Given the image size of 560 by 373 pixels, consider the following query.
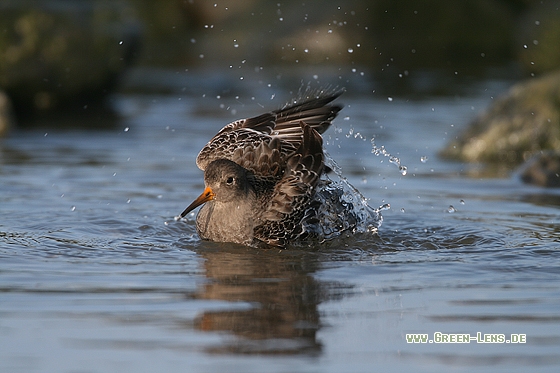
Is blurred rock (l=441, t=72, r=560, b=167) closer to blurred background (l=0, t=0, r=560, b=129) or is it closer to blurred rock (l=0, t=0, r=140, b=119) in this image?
blurred background (l=0, t=0, r=560, b=129)

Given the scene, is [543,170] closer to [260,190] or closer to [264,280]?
[260,190]

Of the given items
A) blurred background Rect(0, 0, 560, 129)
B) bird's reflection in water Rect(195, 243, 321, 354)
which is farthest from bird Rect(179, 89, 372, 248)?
blurred background Rect(0, 0, 560, 129)

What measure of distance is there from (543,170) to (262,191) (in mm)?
4342

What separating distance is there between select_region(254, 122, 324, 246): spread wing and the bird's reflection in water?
17 cm

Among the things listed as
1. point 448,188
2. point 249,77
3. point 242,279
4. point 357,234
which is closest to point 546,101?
point 448,188

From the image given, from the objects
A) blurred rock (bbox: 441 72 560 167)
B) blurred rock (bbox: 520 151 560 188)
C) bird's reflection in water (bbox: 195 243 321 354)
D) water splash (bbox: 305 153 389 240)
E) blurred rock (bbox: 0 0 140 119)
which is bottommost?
bird's reflection in water (bbox: 195 243 321 354)

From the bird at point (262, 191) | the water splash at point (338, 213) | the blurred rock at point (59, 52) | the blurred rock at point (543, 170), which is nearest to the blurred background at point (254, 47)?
the blurred rock at point (59, 52)

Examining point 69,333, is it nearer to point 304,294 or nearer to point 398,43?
point 304,294

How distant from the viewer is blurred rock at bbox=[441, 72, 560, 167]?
1258 centimetres

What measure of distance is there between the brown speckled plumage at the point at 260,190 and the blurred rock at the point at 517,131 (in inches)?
207

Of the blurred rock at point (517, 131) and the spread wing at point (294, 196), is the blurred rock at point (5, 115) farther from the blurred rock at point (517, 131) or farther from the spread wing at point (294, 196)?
the spread wing at point (294, 196)

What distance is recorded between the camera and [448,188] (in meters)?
10.5

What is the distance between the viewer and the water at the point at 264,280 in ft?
15.8

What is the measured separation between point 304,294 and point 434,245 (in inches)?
77.7
